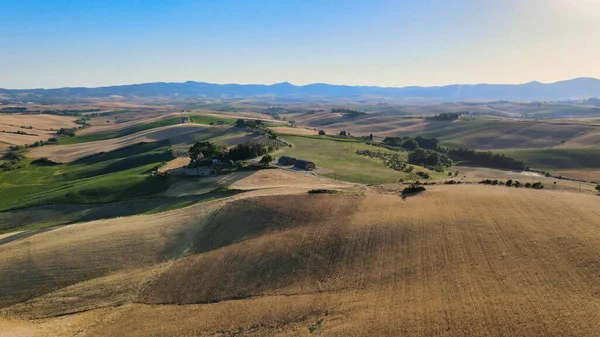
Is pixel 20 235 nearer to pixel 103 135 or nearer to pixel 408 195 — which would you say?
pixel 408 195

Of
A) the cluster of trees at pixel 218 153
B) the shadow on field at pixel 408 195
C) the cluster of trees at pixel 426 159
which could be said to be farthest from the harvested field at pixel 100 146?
the shadow on field at pixel 408 195

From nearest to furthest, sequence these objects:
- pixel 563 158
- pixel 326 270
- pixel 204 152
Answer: pixel 326 270
pixel 204 152
pixel 563 158

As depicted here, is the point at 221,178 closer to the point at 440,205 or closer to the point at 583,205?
the point at 440,205

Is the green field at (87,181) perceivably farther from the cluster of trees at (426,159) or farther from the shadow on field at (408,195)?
the cluster of trees at (426,159)

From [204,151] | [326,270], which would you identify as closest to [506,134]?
[204,151]

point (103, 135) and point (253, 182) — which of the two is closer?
point (253, 182)

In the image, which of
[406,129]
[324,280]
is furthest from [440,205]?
[406,129]

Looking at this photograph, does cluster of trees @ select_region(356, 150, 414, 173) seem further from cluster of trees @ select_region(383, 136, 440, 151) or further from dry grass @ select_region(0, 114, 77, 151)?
dry grass @ select_region(0, 114, 77, 151)

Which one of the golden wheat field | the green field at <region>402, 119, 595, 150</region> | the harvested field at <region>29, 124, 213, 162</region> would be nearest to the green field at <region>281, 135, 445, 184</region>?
the golden wheat field
